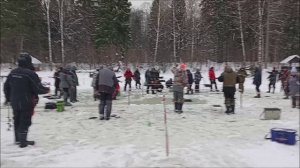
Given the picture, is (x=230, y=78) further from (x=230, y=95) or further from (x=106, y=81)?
(x=106, y=81)

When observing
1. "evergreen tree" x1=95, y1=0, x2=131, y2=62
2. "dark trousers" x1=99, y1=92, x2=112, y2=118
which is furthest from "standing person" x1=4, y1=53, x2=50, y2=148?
"evergreen tree" x1=95, y1=0, x2=131, y2=62

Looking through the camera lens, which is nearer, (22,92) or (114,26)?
(22,92)

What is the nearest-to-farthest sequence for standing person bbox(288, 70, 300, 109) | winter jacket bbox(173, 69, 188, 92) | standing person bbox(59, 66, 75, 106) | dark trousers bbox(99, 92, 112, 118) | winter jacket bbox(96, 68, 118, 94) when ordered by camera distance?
winter jacket bbox(96, 68, 118, 94)
dark trousers bbox(99, 92, 112, 118)
winter jacket bbox(173, 69, 188, 92)
standing person bbox(288, 70, 300, 109)
standing person bbox(59, 66, 75, 106)

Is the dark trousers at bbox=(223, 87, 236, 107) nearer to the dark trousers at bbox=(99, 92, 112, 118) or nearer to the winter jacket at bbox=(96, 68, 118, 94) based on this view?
the winter jacket at bbox=(96, 68, 118, 94)

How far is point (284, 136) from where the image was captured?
911 cm

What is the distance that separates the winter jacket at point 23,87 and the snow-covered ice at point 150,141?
0.94 meters

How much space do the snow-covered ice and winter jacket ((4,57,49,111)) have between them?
94cm

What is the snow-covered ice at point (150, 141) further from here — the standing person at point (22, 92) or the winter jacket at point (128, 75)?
the winter jacket at point (128, 75)

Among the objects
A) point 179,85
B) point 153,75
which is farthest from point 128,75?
point 179,85

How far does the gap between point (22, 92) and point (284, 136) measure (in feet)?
18.9

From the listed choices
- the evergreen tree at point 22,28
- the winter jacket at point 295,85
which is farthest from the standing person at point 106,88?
the evergreen tree at point 22,28

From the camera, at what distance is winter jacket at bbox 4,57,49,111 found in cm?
830

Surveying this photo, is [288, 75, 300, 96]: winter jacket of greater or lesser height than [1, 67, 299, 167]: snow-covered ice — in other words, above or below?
above

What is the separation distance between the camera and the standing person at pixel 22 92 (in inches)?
328
